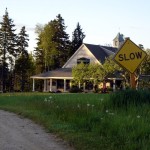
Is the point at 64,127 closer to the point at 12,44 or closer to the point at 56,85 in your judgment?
the point at 56,85

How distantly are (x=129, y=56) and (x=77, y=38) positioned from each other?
74719 mm

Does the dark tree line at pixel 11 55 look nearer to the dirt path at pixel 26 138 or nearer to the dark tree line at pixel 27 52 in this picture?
the dark tree line at pixel 27 52

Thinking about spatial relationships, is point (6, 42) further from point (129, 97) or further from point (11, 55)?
point (129, 97)

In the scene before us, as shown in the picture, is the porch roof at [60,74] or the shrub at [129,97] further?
the porch roof at [60,74]

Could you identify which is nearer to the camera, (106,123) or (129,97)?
(106,123)

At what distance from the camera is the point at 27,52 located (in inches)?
2982

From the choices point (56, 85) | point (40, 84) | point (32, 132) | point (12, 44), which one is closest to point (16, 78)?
point (40, 84)

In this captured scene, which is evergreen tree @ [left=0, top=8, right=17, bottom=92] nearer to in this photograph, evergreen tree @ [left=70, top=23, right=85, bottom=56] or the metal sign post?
evergreen tree @ [left=70, top=23, right=85, bottom=56]

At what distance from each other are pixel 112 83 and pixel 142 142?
1958 inches

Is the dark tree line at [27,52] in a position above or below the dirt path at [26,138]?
above

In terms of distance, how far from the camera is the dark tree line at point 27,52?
71.4 m

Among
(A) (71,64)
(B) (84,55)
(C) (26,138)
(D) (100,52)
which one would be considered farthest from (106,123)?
(A) (71,64)

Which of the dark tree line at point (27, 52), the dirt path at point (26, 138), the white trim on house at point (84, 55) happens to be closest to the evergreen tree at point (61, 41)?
the dark tree line at point (27, 52)

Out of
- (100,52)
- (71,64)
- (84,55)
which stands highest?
(100,52)
